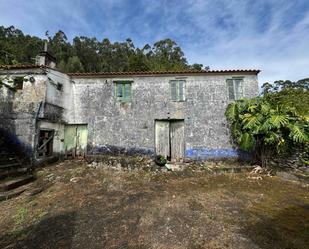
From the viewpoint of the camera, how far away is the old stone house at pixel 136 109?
10203mm

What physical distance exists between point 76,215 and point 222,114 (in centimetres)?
838

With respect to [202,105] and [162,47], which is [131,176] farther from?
[162,47]

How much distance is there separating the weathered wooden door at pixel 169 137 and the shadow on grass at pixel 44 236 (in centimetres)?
665

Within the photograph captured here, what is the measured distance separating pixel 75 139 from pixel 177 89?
661 centimetres

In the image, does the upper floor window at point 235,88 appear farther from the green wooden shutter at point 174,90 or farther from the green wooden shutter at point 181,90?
the green wooden shutter at point 174,90

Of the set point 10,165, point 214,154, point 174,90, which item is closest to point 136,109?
point 174,90

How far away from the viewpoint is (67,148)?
11.5m

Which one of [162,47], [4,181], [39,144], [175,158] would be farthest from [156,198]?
[162,47]

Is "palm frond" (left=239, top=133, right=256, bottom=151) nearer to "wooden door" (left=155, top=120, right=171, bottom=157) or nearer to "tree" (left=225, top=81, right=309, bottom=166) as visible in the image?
"tree" (left=225, top=81, right=309, bottom=166)

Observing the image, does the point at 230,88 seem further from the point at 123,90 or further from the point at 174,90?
the point at 123,90

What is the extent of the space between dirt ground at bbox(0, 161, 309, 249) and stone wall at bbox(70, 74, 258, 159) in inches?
101

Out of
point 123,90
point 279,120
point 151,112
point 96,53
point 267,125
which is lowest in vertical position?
point 267,125

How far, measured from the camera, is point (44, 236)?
4141 millimetres

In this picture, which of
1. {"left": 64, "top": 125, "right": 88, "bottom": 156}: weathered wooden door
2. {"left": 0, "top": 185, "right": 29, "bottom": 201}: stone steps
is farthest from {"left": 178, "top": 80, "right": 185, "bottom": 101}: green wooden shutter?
{"left": 0, "top": 185, "right": 29, "bottom": 201}: stone steps
